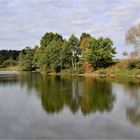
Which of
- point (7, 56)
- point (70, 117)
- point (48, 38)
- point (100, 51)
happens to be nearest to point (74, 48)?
point (100, 51)

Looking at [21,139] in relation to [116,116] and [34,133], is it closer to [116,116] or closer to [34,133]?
[34,133]

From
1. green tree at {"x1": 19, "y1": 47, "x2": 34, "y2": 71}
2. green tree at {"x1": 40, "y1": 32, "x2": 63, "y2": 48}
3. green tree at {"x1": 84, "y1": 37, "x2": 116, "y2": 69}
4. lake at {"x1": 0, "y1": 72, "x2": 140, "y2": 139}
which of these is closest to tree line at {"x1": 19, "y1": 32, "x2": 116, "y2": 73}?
green tree at {"x1": 84, "y1": 37, "x2": 116, "y2": 69}

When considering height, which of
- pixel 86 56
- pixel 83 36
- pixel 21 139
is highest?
pixel 83 36

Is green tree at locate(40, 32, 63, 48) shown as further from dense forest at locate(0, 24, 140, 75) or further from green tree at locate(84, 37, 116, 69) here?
green tree at locate(84, 37, 116, 69)

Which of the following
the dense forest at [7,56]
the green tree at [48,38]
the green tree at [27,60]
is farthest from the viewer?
the dense forest at [7,56]

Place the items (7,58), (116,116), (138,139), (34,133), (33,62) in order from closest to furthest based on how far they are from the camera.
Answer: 1. (138,139)
2. (34,133)
3. (116,116)
4. (33,62)
5. (7,58)

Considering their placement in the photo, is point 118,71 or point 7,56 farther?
point 7,56

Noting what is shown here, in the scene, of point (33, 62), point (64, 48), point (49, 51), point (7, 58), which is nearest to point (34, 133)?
point (64, 48)

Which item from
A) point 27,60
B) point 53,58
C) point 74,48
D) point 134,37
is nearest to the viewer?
point 134,37

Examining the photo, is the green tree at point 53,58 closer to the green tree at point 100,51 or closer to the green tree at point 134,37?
the green tree at point 100,51

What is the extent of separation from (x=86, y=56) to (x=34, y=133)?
1913 inches

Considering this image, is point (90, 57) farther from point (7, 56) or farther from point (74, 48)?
point (7, 56)

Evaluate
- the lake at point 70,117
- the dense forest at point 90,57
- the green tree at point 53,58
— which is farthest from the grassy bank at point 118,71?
the lake at point 70,117

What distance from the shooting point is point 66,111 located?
20.6m
